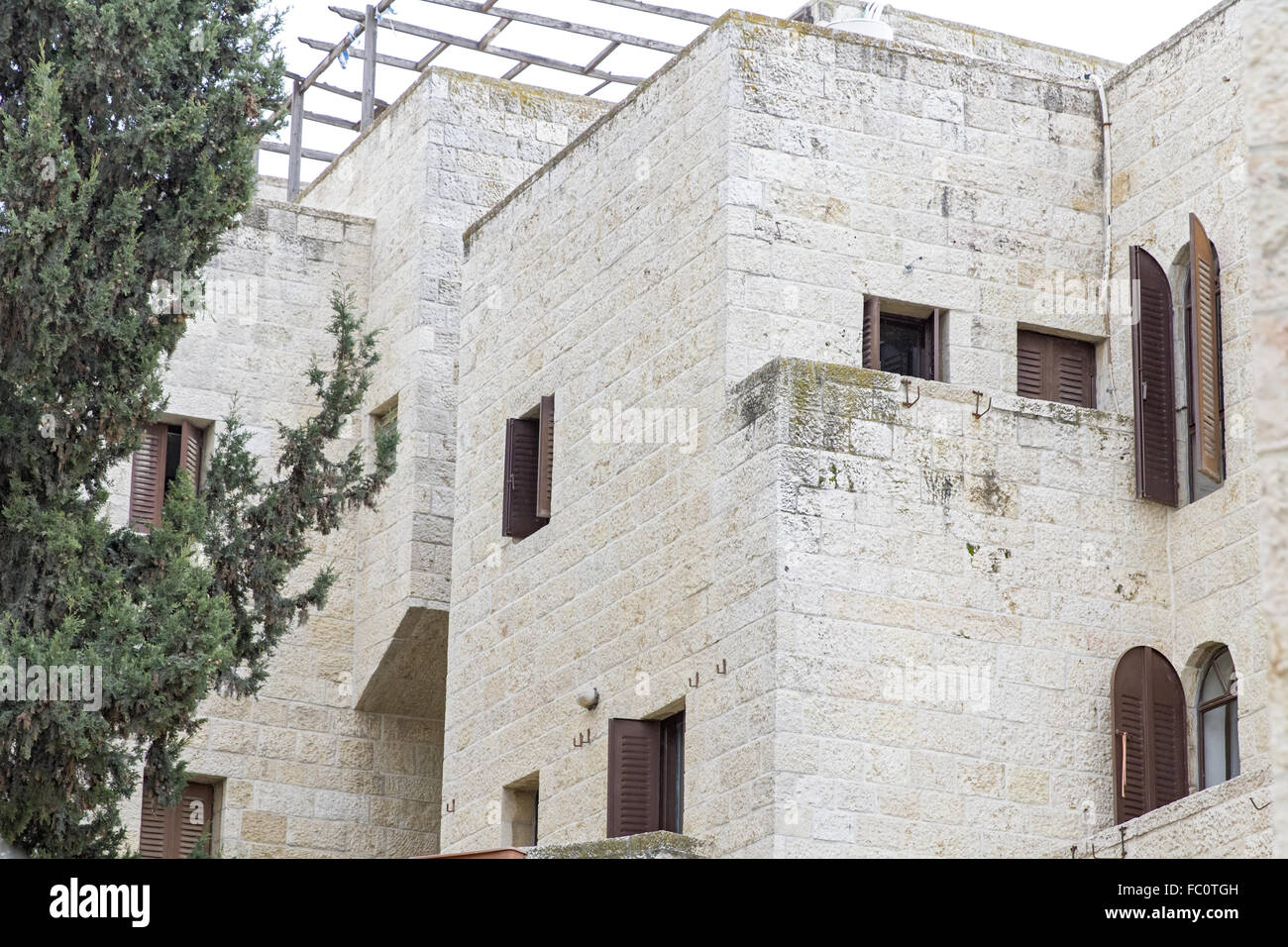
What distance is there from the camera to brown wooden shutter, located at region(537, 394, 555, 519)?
15.5 meters

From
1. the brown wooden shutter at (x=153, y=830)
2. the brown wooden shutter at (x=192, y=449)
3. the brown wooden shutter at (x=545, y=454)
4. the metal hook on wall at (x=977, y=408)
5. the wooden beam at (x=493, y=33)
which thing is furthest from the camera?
the wooden beam at (x=493, y=33)

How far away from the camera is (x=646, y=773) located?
13.8 meters

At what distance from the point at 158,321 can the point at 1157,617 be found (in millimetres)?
6412

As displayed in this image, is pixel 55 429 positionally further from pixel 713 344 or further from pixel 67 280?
pixel 713 344

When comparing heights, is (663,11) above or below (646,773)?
above

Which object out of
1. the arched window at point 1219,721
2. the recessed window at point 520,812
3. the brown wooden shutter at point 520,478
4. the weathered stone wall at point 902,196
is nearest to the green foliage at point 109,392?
the brown wooden shutter at point 520,478

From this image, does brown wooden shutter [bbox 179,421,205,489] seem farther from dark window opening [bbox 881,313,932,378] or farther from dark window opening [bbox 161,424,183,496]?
dark window opening [bbox 881,313,932,378]

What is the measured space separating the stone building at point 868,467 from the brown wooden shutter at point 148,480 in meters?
3.29

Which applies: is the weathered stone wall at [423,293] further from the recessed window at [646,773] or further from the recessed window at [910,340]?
the recessed window at [910,340]

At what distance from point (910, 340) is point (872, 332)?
1.87ft

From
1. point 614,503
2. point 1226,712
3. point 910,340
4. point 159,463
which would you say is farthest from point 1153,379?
point 159,463

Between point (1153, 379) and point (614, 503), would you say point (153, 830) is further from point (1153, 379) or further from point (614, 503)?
point (1153, 379)

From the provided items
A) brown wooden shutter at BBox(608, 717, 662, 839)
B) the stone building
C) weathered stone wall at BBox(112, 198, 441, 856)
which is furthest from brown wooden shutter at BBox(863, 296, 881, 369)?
weathered stone wall at BBox(112, 198, 441, 856)

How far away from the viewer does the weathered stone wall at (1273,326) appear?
163 inches
